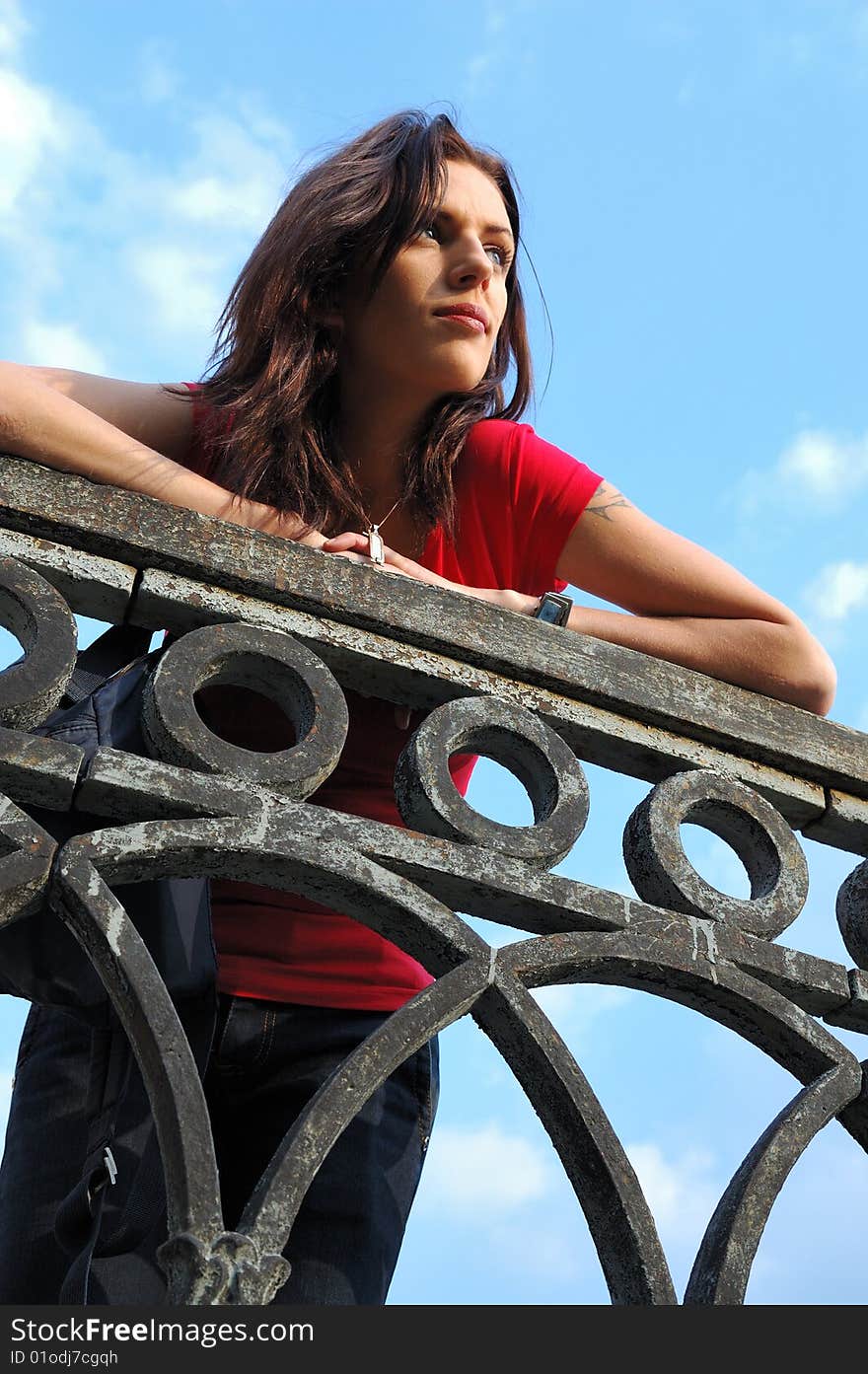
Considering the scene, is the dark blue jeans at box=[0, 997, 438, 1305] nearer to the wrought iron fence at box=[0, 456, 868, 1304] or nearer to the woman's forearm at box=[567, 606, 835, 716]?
the wrought iron fence at box=[0, 456, 868, 1304]

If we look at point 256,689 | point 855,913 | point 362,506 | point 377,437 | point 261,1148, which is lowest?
point 261,1148

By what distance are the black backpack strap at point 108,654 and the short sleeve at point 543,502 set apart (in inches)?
26.9

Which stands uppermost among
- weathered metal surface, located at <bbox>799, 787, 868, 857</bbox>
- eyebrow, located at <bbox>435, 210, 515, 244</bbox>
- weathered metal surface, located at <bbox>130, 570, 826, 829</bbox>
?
eyebrow, located at <bbox>435, 210, 515, 244</bbox>

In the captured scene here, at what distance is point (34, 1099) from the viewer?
2.14 metres

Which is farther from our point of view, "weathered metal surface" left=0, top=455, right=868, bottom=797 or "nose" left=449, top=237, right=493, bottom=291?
"nose" left=449, top=237, right=493, bottom=291

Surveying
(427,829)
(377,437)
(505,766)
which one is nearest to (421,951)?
(427,829)

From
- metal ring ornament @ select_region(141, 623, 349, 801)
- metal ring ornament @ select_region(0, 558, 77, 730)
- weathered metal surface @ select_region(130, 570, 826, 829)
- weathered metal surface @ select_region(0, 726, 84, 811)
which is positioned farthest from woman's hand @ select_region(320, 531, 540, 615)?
weathered metal surface @ select_region(0, 726, 84, 811)

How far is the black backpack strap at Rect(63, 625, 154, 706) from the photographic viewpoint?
6.43 feet

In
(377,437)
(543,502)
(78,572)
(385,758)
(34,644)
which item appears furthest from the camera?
(377,437)

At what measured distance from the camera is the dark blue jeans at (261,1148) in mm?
1983

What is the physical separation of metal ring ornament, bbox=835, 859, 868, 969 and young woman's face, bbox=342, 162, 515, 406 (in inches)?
40.7

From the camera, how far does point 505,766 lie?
1831 millimetres

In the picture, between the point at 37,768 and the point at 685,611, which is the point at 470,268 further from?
the point at 37,768

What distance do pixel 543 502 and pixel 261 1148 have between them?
1114 mm
